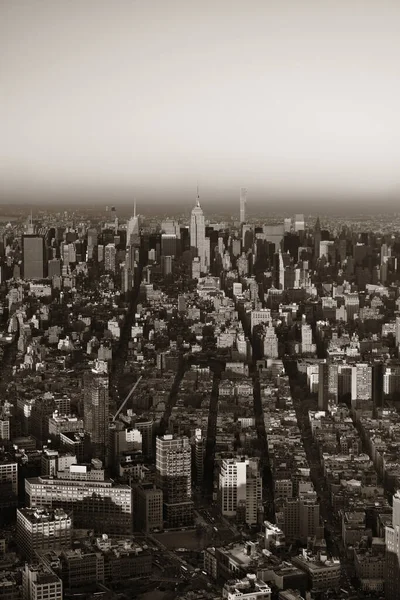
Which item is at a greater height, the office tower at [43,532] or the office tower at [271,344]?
the office tower at [271,344]

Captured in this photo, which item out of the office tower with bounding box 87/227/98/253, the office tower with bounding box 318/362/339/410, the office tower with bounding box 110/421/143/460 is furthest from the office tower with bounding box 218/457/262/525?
the office tower with bounding box 87/227/98/253

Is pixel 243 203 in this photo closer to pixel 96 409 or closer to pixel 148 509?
pixel 96 409

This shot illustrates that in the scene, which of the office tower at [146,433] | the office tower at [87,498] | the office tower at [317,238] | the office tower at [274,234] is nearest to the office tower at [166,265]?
the office tower at [274,234]

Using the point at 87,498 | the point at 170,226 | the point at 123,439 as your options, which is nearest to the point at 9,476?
the point at 87,498

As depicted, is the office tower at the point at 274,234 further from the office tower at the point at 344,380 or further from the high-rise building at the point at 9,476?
the high-rise building at the point at 9,476

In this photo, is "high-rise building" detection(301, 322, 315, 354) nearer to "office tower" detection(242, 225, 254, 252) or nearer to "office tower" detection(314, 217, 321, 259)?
"office tower" detection(314, 217, 321, 259)

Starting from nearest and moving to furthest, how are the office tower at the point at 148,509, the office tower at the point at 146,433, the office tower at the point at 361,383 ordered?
the office tower at the point at 148,509
the office tower at the point at 146,433
the office tower at the point at 361,383
